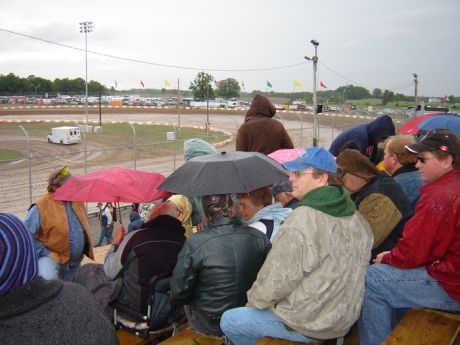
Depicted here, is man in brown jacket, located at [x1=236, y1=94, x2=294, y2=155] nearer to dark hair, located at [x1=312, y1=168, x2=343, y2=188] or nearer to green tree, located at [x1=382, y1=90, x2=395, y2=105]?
dark hair, located at [x1=312, y1=168, x2=343, y2=188]

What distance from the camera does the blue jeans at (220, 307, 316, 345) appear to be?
8.34ft

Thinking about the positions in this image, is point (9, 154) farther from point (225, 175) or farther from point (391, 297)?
point (391, 297)

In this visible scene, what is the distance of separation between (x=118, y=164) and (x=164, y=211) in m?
21.5

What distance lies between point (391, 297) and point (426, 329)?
0.90ft

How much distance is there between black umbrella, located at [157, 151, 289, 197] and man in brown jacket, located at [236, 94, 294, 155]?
2023 millimetres

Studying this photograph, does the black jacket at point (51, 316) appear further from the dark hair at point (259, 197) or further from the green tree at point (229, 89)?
the green tree at point (229, 89)

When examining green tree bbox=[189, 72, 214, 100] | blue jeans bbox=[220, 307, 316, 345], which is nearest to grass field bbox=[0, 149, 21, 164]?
blue jeans bbox=[220, 307, 316, 345]

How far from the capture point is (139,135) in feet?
112

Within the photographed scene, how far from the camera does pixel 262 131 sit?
5.83 meters

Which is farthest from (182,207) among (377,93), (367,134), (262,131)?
(377,93)

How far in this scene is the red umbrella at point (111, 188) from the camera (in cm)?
383

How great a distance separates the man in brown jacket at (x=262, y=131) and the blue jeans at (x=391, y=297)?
3142mm

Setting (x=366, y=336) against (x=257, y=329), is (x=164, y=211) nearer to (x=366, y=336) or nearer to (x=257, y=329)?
(x=257, y=329)

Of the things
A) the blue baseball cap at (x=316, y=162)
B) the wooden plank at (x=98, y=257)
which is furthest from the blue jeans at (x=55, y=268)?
the blue baseball cap at (x=316, y=162)
